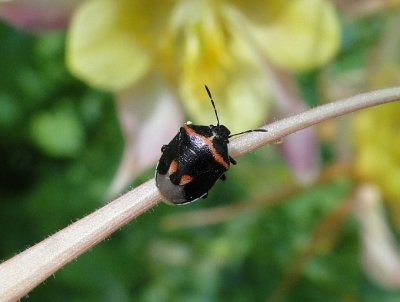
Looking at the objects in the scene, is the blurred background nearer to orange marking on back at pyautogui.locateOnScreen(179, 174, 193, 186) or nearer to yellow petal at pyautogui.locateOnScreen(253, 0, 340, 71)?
yellow petal at pyautogui.locateOnScreen(253, 0, 340, 71)

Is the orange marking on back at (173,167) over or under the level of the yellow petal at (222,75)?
over

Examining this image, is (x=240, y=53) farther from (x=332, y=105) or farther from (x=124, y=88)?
(x=332, y=105)

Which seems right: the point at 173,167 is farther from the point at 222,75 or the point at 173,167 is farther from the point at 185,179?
the point at 222,75

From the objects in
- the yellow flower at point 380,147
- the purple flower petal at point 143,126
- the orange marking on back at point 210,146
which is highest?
the orange marking on back at point 210,146

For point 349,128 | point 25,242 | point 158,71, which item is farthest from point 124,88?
point 25,242

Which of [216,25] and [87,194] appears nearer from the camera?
[216,25]

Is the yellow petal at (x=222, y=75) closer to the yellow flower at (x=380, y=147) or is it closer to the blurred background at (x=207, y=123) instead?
the blurred background at (x=207, y=123)

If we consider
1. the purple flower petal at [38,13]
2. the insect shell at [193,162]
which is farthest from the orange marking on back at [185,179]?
the purple flower petal at [38,13]

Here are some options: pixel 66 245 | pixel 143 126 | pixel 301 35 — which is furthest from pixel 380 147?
pixel 66 245
